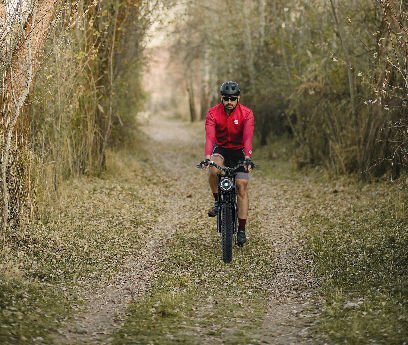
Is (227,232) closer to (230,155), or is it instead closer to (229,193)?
(229,193)

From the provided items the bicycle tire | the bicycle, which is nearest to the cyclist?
the bicycle

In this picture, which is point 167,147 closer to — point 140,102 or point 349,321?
point 140,102

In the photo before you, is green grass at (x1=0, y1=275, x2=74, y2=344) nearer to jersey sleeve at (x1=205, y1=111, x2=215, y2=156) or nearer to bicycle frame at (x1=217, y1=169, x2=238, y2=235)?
bicycle frame at (x1=217, y1=169, x2=238, y2=235)

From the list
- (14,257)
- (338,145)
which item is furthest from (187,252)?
(338,145)

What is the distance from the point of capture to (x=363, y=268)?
6129 millimetres

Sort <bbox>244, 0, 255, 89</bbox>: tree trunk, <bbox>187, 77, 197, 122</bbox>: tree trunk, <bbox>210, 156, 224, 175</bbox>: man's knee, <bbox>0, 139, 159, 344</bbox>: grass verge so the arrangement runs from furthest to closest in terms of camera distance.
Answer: <bbox>187, 77, 197, 122</bbox>: tree trunk
<bbox>244, 0, 255, 89</bbox>: tree trunk
<bbox>210, 156, 224, 175</bbox>: man's knee
<bbox>0, 139, 159, 344</bbox>: grass verge

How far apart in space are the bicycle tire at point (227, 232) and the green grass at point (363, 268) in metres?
1.14

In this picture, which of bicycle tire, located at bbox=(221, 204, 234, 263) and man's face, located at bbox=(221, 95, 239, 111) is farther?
man's face, located at bbox=(221, 95, 239, 111)

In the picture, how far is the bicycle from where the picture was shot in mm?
6469

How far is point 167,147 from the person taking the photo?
20.1 m

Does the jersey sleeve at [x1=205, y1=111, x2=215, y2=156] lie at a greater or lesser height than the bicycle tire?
greater

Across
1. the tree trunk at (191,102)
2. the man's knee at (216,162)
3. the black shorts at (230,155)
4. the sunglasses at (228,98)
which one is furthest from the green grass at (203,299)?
the tree trunk at (191,102)

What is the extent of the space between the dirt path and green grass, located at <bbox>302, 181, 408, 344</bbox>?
25 centimetres

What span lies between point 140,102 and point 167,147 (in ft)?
7.22
